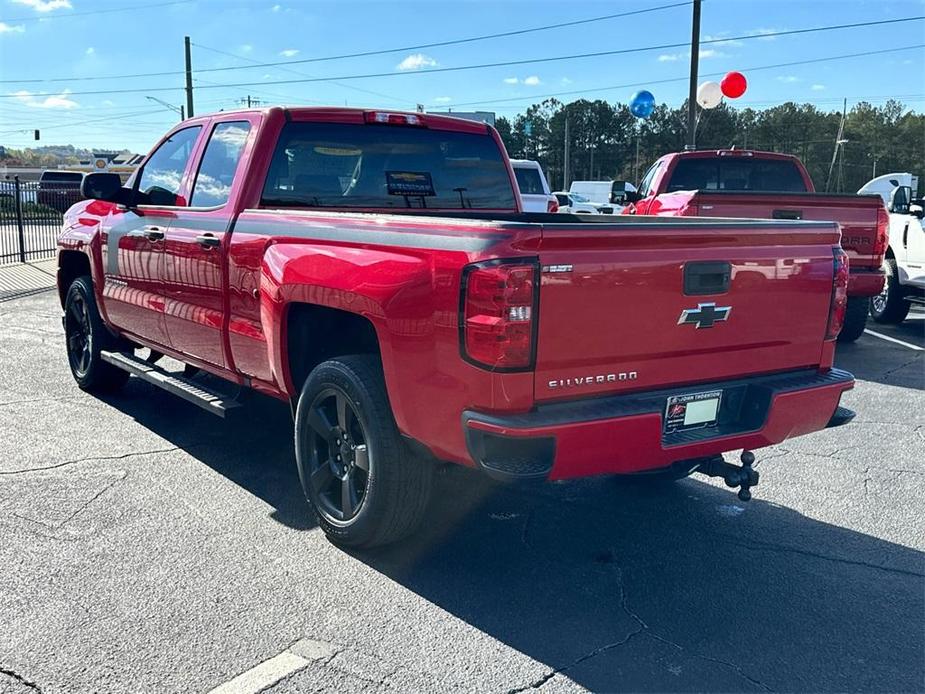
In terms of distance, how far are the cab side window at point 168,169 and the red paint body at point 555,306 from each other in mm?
950

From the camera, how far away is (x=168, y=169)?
18.9 feet

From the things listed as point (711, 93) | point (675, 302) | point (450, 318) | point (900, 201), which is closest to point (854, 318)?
point (900, 201)

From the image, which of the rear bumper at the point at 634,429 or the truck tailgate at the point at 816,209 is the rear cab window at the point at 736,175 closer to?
the truck tailgate at the point at 816,209

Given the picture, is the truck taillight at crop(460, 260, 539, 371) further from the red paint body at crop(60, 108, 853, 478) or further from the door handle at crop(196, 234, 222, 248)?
the door handle at crop(196, 234, 222, 248)

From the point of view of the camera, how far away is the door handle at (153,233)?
534 cm

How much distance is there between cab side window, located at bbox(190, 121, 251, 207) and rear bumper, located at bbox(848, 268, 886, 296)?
625 cm

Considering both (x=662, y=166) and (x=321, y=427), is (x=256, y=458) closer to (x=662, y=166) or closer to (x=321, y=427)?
(x=321, y=427)

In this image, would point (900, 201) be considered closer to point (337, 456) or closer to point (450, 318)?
point (337, 456)

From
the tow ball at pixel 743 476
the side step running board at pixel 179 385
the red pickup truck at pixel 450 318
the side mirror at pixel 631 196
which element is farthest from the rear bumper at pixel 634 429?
the side mirror at pixel 631 196

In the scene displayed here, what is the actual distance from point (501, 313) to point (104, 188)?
3472 millimetres

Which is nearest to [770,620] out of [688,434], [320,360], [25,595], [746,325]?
[688,434]

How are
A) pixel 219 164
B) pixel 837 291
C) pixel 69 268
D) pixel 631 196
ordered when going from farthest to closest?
pixel 631 196 → pixel 69 268 → pixel 219 164 → pixel 837 291

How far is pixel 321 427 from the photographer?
409cm

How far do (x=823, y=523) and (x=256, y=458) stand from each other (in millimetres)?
3216
